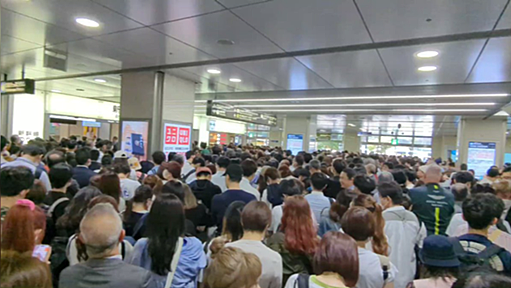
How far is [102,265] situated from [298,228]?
136cm

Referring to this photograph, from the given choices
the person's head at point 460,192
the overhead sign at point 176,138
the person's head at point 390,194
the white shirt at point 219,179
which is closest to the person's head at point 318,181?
the person's head at point 390,194

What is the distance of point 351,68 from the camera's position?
6.01m

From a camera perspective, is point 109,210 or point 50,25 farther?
point 50,25

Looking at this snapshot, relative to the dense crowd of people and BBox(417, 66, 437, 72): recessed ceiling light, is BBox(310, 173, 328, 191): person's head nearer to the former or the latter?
the dense crowd of people

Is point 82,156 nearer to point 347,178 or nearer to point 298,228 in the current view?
point 298,228

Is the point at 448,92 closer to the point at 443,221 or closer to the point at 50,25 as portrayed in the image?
the point at 443,221

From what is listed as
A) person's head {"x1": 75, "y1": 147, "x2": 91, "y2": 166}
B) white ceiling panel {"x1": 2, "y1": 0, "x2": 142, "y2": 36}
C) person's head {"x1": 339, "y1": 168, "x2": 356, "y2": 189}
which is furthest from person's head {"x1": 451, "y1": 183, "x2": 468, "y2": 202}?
person's head {"x1": 75, "y1": 147, "x2": 91, "y2": 166}

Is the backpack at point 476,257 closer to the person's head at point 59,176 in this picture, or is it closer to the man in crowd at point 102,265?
the man in crowd at point 102,265

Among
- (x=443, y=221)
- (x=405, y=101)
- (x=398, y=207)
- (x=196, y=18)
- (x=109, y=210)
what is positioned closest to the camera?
(x=109, y=210)

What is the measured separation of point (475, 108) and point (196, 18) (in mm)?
9914

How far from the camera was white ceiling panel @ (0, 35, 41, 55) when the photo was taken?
213 inches

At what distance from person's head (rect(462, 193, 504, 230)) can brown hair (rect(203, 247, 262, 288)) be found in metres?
1.88

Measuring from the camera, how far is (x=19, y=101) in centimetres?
1172

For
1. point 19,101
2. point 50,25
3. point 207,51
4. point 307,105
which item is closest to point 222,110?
point 307,105
